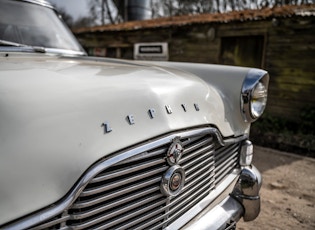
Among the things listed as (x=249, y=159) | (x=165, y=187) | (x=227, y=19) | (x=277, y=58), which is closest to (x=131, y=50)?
(x=227, y=19)

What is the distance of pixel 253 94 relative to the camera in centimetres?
163

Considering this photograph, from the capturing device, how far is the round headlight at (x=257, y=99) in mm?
1645

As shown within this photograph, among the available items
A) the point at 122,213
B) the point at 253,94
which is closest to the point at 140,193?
the point at 122,213

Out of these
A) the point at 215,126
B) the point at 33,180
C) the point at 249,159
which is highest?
the point at 33,180

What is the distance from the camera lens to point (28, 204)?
76 centimetres

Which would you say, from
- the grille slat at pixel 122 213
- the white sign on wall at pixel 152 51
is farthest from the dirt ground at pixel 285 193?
the white sign on wall at pixel 152 51

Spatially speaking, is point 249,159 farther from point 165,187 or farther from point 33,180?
point 33,180

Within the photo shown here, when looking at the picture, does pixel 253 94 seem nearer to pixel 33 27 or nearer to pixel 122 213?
pixel 122 213

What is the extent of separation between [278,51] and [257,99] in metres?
5.09

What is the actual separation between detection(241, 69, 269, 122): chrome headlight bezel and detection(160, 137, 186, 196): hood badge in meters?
0.67

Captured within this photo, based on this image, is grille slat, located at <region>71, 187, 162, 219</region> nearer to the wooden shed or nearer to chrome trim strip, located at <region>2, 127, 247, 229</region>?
chrome trim strip, located at <region>2, 127, 247, 229</region>

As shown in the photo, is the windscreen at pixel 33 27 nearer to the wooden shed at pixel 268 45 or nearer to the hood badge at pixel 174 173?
the hood badge at pixel 174 173

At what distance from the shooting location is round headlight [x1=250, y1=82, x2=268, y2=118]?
64.7 inches

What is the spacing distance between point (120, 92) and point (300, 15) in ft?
18.4
